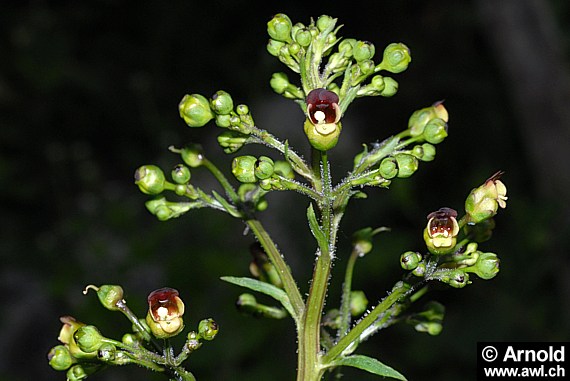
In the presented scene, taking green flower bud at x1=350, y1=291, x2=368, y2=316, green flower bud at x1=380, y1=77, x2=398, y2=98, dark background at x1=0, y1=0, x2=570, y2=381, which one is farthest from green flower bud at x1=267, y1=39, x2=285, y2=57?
Answer: dark background at x1=0, y1=0, x2=570, y2=381

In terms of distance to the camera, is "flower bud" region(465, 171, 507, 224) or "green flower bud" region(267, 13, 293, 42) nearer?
"flower bud" region(465, 171, 507, 224)

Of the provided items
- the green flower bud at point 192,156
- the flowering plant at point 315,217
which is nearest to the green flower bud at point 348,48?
the flowering plant at point 315,217

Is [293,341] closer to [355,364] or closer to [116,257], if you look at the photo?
[116,257]

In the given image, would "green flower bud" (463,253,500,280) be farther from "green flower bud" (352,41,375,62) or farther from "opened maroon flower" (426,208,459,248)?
"green flower bud" (352,41,375,62)

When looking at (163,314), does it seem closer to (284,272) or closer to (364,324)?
(284,272)

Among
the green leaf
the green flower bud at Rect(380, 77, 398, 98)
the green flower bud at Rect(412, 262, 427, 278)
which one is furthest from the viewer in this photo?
the green flower bud at Rect(380, 77, 398, 98)

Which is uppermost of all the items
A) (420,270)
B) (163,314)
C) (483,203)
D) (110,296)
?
(483,203)

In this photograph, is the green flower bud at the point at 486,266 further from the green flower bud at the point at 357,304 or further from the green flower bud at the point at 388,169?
the green flower bud at the point at 357,304

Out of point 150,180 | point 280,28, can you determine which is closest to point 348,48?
point 280,28
